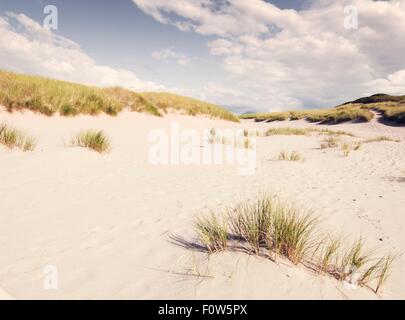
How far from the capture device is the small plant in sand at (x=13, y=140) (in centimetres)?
623

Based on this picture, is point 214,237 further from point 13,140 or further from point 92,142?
point 13,140

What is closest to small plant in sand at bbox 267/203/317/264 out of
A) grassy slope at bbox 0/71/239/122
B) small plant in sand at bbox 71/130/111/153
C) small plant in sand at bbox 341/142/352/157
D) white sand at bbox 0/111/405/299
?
white sand at bbox 0/111/405/299

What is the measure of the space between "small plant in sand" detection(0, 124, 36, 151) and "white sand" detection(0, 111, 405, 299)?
0.34 metres

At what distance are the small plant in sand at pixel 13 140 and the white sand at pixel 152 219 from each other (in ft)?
1.12

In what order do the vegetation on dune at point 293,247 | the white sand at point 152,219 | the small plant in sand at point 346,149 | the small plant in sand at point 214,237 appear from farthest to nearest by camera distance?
the small plant in sand at point 346,149 → the small plant in sand at point 214,237 → the vegetation on dune at point 293,247 → the white sand at point 152,219

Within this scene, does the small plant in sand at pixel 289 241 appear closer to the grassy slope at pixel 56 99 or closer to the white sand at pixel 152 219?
the white sand at pixel 152 219

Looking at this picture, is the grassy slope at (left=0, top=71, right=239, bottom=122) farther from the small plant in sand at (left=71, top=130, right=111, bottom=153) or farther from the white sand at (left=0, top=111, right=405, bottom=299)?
the small plant in sand at (left=71, top=130, right=111, bottom=153)

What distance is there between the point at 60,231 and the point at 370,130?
85.3ft

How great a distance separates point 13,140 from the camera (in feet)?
20.8

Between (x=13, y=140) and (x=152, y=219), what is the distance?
4887 millimetres

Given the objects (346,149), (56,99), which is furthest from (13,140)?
(346,149)

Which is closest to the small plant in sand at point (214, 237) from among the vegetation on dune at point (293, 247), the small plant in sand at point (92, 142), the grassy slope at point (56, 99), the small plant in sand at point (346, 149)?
the vegetation on dune at point (293, 247)

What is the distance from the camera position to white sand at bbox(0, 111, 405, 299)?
6.79ft
